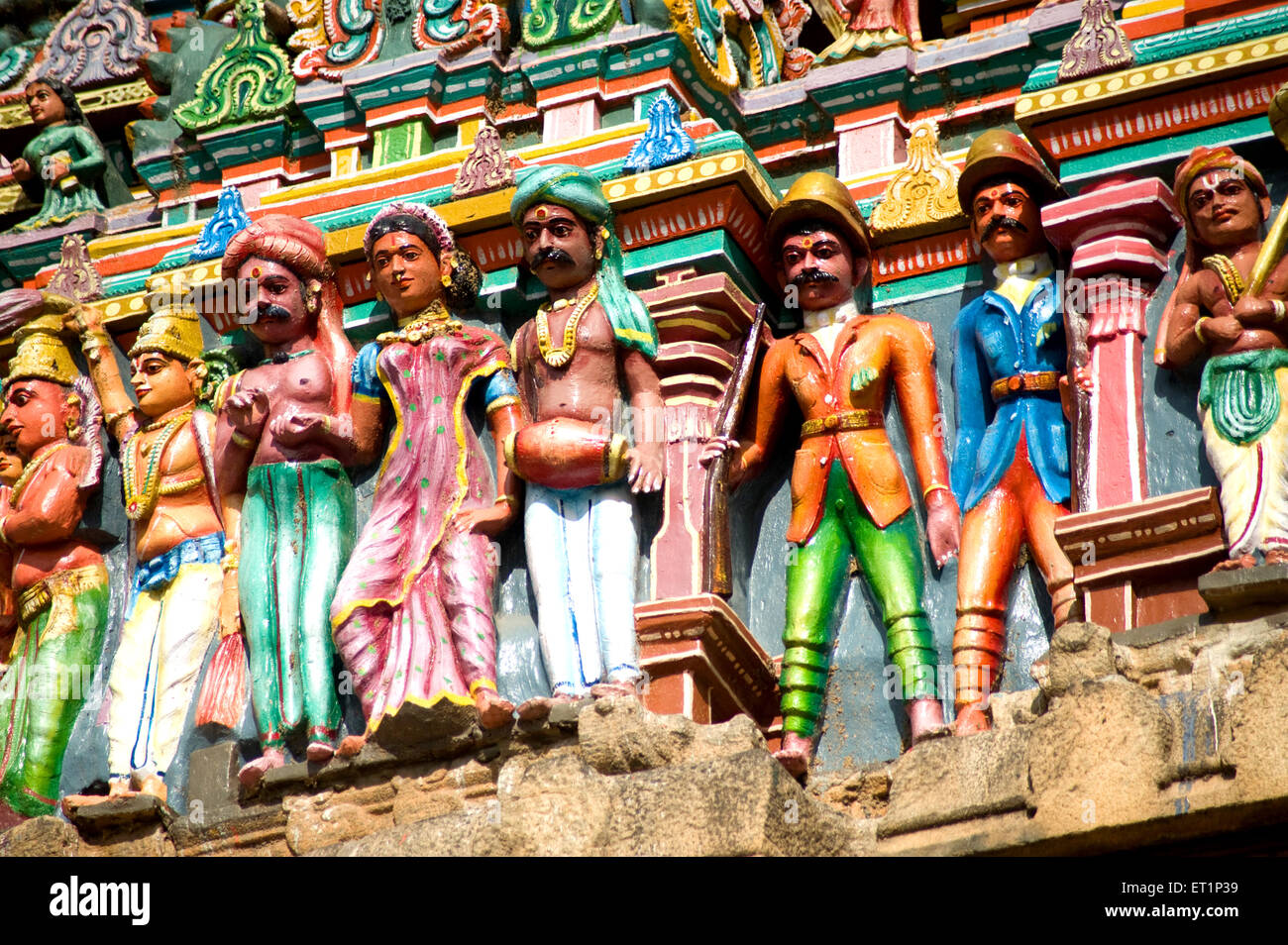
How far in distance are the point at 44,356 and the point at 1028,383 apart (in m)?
5.15

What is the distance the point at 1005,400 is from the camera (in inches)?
424

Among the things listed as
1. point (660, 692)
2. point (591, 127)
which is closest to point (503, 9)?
point (591, 127)

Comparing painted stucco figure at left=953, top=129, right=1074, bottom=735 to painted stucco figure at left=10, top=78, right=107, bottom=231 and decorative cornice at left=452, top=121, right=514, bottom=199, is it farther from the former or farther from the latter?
painted stucco figure at left=10, top=78, right=107, bottom=231

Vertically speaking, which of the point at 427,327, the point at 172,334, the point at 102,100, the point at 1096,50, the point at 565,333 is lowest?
the point at 565,333

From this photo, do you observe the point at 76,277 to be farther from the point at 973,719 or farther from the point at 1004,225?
the point at 973,719

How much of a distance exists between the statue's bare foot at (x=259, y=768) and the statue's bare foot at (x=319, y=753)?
8.2 inches

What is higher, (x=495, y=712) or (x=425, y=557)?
(x=425, y=557)

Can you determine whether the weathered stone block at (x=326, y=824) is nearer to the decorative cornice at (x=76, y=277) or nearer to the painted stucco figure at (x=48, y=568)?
the painted stucco figure at (x=48, y=568)

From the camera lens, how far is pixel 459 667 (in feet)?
35.2

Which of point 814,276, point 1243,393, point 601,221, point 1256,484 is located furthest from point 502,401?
point 1256,484

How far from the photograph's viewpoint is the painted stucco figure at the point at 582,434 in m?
10.7

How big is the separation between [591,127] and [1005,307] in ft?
8.86

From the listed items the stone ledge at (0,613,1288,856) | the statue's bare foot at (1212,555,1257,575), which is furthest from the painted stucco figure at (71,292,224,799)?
the statue's bare foot at (1212,555,1257,575)

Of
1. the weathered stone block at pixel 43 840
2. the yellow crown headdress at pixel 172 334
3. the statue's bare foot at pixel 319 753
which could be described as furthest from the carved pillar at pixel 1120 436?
the weathered stone block at pixel 43 840
